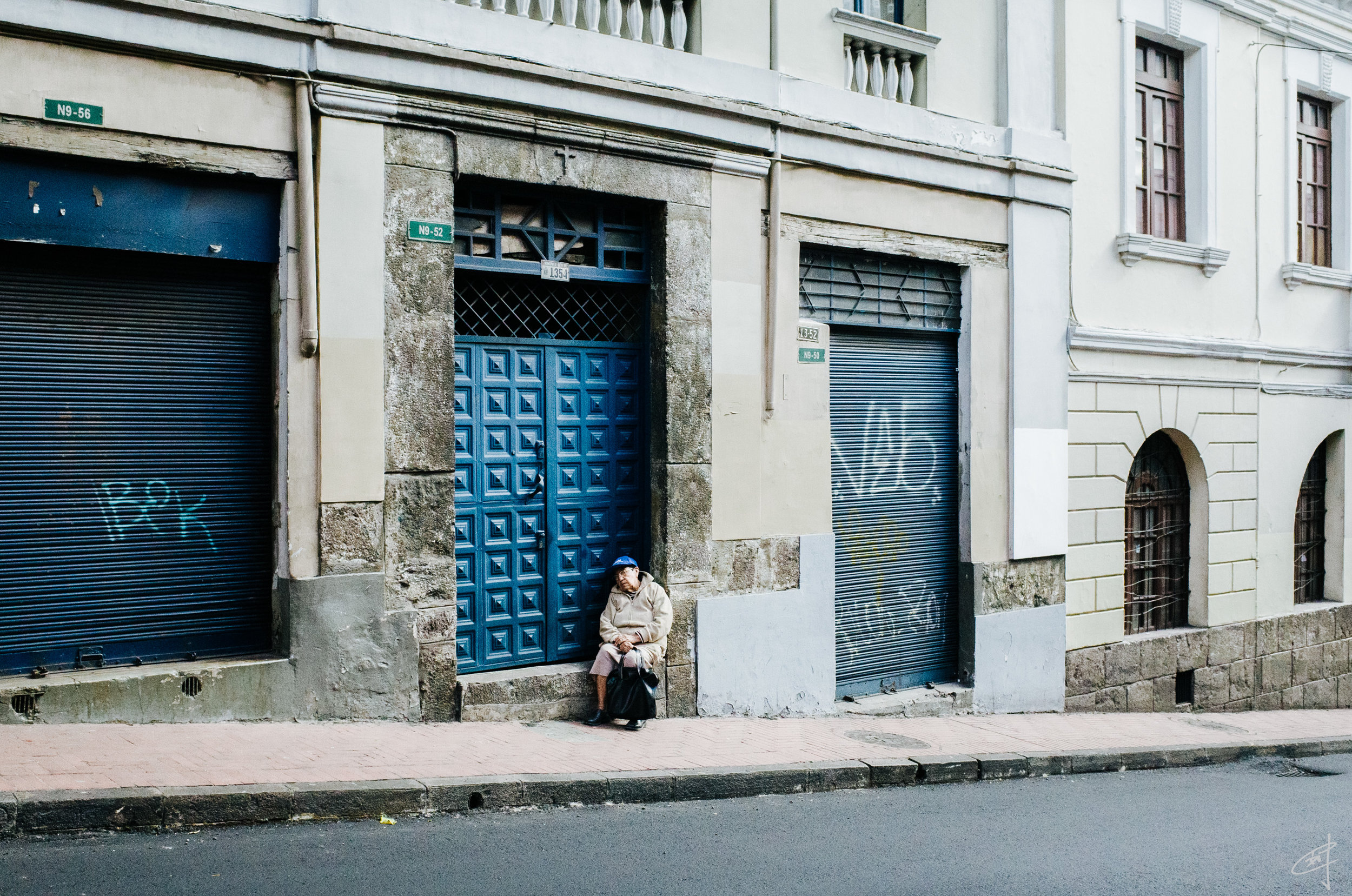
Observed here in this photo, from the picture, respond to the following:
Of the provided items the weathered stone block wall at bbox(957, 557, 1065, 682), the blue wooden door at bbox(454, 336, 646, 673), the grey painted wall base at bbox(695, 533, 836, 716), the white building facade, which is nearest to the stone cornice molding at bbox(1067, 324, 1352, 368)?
the white building facade

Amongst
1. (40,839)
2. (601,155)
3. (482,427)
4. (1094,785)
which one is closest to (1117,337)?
(1094,785)

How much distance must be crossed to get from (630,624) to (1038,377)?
527 centimetres

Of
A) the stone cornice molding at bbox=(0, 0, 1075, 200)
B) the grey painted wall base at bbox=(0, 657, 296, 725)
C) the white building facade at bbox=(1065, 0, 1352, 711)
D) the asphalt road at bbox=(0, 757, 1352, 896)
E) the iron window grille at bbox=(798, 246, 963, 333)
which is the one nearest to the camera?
the asphalt road at bbox=(0, 757, 1352, 896)

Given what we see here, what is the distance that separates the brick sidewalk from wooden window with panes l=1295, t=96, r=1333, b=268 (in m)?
7.14

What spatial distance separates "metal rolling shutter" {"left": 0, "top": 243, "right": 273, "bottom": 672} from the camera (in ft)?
22.4

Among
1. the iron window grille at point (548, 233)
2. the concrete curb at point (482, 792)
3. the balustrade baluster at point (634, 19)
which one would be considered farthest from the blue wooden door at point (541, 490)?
the balustrade baluster at point (634, 19)

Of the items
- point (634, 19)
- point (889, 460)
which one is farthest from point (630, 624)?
point (634, 19)

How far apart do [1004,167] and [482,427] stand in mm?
5959

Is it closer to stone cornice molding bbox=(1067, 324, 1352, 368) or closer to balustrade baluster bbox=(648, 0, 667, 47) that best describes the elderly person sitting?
balustrade baluster bbox=(648, 0, 667, 47)

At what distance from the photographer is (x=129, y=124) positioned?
6879 mm

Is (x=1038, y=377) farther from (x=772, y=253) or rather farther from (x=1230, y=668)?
(x=1230, y=668)

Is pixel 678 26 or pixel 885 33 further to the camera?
pixel 885 33

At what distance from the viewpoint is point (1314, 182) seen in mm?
14812

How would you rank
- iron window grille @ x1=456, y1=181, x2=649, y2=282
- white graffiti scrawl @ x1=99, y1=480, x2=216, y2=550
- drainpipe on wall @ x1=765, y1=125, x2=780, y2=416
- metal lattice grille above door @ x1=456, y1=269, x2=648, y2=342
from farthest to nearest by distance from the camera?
drainpipe on wall @ x1=765, y1=125, x2=780, y2=416, metal lattice grille above door @ x1=456, y1=269, x2=648, y2=342, iron window grille @ x1=456, y1=181, x2=649, y2=282, white graffiti scrawl @ x1=99, y1=480, x2=216, y2=550
